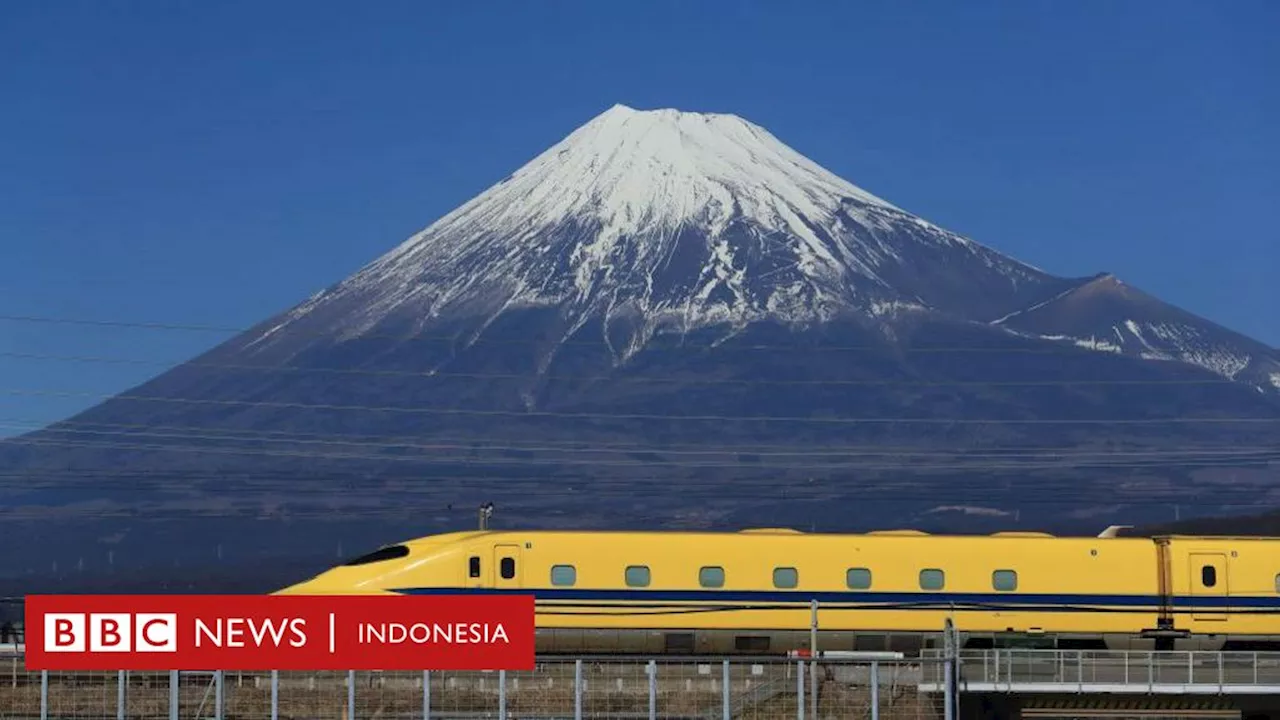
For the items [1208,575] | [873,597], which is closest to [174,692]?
[873,597]

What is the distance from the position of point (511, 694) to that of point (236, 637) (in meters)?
10.7

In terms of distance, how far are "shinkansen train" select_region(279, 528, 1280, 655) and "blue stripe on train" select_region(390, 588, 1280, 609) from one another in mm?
49

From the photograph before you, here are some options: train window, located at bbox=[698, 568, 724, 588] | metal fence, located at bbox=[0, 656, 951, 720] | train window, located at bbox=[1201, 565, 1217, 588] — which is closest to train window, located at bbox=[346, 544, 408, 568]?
train window, located at bbox=[698, 568, 724, 588]

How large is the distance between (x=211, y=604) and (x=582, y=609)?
81.7 ft

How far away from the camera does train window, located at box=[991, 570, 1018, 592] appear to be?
81062mm

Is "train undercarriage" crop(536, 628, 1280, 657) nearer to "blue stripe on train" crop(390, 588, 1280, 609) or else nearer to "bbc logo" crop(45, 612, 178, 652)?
"blue stripe on train" crop(390, 588, 1280, 609)

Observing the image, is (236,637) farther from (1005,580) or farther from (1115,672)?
(1005,580)

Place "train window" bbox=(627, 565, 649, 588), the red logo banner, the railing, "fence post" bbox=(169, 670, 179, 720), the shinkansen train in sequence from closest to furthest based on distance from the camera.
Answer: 1. the red logo banner
2. "fence post" bbox=(169, 670, 179, 720)
3. the railing
4. the shinkansen train
5. "train window" bbox=(627, 565, 649, 588)

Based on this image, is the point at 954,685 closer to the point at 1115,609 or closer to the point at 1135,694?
the point at 1135,694

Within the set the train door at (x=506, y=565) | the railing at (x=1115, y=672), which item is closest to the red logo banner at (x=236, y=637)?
the railing at (x=1115, y=672)

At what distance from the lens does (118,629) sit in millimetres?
55906

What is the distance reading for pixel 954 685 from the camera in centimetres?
6278

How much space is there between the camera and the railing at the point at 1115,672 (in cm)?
6512

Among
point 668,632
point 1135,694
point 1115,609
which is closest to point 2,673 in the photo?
point 668,632
